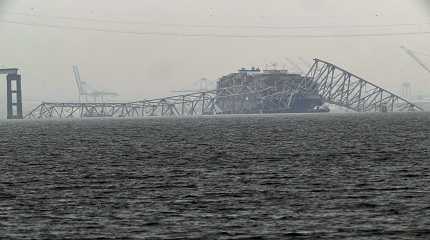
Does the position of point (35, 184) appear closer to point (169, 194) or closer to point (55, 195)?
point (55, 195)

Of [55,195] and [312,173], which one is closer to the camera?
[55,195]

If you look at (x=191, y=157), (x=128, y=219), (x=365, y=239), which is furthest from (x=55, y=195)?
(x=191, y=157)

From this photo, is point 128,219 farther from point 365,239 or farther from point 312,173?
point 312,173

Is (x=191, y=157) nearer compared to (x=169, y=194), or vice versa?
(x=169, y=194)

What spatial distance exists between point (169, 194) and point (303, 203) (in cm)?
893

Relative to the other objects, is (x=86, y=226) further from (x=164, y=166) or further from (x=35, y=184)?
(x=164, y=166)

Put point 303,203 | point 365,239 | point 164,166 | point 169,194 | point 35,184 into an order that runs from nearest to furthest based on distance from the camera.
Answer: point 365,239
point 303,203
point 169,194
point 35,184
point 164,166

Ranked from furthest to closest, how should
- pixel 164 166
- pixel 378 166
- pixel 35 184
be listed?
pixel 164 166, pixel 378 166, pixel 35 184

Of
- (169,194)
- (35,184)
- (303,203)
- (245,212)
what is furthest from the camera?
(35,184)

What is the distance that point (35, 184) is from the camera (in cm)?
5906

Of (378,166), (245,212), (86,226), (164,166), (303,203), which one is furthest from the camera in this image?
(164,166)

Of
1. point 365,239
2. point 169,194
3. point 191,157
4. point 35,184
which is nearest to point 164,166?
point 191,157

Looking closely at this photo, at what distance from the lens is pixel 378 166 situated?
6938cm

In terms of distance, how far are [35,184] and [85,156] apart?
104 feet
